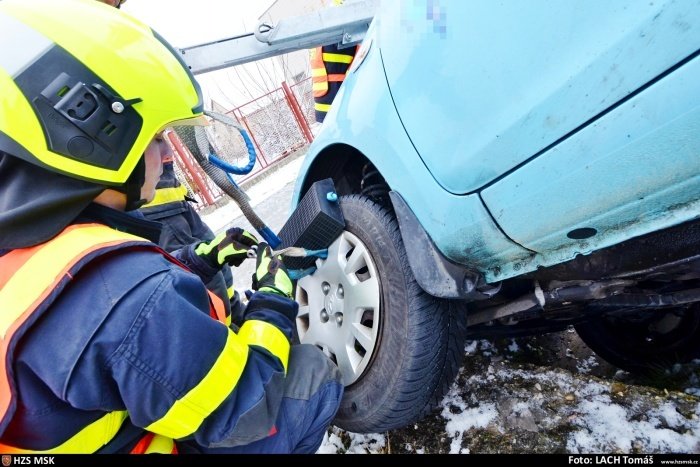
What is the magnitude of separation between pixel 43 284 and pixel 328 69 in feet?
8.93

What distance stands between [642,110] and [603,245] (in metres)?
0.32

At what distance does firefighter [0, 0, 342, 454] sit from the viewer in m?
0.85

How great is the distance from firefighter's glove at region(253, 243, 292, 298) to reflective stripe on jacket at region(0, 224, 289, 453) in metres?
0.41

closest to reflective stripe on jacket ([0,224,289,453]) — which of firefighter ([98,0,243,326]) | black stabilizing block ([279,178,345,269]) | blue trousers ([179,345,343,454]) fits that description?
blue trousers ([179,345,343,454])

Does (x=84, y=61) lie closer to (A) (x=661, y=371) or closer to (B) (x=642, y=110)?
(B) (x=642, y=110)

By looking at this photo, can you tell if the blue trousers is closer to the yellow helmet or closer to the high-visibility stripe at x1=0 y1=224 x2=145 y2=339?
the high-visibility stripe at x1=0 y1=224 x2=145 y2=339

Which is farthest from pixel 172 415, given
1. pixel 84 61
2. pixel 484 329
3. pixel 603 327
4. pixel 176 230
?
pixel 603 327

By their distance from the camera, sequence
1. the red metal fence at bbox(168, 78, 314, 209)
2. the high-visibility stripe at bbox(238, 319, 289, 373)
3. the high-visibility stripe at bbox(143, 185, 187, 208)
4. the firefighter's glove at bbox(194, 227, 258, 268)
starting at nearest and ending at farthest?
the high-visibility stripe at bbox(238, 319, 289, 373) < the firefighter's glove at bbox(194, 227, 258, 268) < the high-visibility stripe at bbox(143, 185, 187, 208) < the red metal fence at bbox(168, 78, 314, 209)

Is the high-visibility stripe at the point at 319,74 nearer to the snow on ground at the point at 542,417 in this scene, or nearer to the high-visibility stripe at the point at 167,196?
the high-visibility stripe at the point at 167,196

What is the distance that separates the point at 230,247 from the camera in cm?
177

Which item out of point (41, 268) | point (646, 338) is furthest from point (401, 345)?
point (646, 338)

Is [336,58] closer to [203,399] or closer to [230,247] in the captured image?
[230,247]

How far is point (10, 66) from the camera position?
0.94 m

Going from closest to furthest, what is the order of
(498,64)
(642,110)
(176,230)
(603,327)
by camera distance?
(642,110) → (498,64) → (603,327) → (176,230)
